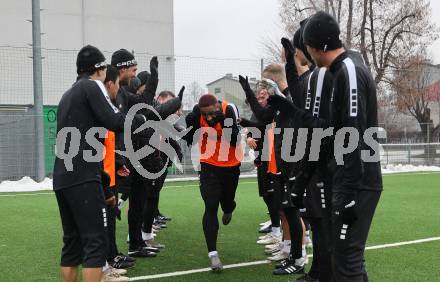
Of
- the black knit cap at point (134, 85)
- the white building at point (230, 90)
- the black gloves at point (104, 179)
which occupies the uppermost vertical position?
the white building at point (230, 90)

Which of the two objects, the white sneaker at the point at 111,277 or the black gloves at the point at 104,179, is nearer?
the black gloves at the point at 104,179

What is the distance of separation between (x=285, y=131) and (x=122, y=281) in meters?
2.33

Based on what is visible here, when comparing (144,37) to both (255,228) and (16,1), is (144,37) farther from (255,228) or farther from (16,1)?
(255,228)

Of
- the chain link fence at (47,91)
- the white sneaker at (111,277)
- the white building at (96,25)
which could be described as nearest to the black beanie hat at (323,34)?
the white sneaker at (111,277)

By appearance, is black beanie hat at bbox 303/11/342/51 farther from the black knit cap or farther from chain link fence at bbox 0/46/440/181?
chain link fence at bbox 0/46/440/181

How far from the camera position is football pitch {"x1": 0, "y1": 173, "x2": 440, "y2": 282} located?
6.00m

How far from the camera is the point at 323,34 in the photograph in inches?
147

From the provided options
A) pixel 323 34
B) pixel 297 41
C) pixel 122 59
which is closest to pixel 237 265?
pixel 122 59

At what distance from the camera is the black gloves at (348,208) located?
11.7 feet

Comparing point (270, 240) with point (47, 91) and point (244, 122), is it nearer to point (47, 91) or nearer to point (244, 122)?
point (244, 122)

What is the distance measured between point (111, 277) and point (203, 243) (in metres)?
2.08

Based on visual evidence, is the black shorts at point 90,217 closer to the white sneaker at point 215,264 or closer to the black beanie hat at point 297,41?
the white sneaker at point 215,264

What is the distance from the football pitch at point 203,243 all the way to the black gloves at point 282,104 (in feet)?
7.03

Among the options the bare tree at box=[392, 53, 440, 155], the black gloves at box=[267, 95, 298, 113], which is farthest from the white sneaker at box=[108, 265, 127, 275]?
the bare tree at box=[392, 53, 440, 155]
